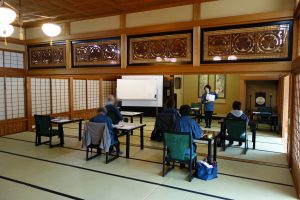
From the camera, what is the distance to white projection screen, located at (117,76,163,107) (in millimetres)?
10344

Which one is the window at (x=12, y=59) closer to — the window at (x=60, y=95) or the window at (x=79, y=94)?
the window at (x=60, y=95)

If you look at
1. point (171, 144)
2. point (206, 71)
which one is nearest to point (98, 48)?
point (206, 71)

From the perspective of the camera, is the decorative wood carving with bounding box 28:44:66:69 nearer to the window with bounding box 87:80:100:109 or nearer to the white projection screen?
the window with bounding box 87:80:100:109

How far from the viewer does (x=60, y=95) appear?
8.73 m

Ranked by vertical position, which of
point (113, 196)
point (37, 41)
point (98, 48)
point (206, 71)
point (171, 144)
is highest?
point (37, 41)

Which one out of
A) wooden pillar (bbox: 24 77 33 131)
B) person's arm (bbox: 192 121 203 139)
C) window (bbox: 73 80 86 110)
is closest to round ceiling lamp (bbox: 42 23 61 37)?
person's arm (bbox: 192 121 203 139)

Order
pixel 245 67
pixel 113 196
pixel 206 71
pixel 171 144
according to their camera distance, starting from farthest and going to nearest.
→ 1. pixel 206 71
2. pixel 245 67
3. pixel 171 144
4. pixel 113 196

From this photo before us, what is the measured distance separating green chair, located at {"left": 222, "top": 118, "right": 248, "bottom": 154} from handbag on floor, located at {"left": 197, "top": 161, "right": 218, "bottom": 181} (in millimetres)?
1594

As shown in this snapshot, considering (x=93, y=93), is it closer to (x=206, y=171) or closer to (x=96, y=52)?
(x=96, y=52)

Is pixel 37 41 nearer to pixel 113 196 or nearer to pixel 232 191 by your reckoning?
pixel 113 196

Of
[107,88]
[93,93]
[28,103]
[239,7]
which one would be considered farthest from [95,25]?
[107,88]

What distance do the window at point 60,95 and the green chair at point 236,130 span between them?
6.19 m

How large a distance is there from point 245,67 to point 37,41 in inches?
207

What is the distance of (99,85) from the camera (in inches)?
419
